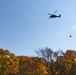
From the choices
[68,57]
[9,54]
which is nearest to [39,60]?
[68,57]

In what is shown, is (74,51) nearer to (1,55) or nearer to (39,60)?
(39,60)

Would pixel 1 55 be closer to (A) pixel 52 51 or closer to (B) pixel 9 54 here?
(B) pixel 9 54

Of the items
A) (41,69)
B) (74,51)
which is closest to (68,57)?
(74,51)

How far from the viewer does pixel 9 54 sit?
86.9 metres

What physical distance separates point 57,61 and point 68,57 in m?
5.03

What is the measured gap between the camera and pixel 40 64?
93562 mm

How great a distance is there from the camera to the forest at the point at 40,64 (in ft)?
271

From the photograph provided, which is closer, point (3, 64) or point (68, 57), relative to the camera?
point (3, 64)

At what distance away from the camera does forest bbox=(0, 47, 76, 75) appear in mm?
82625

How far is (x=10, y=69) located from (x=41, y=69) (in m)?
10.3

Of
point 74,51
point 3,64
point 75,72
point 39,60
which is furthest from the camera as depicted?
point 74,51

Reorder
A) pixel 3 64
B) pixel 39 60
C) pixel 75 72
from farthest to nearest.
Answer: pixel 39 60
pixel 75 72
pixel 3 64

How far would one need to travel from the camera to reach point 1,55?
85188mm

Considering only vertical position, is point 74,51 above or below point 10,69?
above
